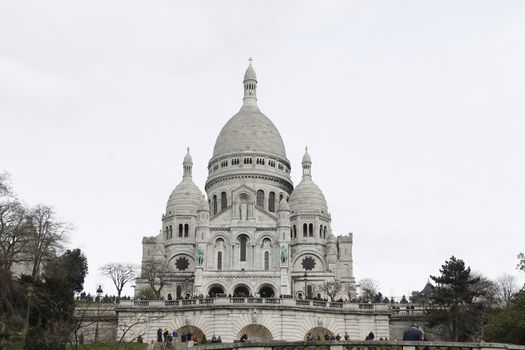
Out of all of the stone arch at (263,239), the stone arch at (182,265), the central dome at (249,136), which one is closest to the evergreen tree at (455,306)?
the stone arch at (263,239)

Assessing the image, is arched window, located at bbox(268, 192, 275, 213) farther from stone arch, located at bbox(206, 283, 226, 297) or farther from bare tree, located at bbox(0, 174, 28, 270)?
bare tree, located at bbox(0, 174, 28, 270)

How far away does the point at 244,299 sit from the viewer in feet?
181

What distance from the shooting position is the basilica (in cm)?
8938

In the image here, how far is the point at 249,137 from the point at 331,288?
28972mm

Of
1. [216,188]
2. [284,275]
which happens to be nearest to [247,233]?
[284,275]

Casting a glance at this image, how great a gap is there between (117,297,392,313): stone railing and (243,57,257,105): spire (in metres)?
64.5

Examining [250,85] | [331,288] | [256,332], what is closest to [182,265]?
[331,288]

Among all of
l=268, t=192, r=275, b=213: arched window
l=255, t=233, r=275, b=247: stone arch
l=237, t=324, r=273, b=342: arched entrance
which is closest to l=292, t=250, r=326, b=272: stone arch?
l=255, t=233, r=275, b=247: stone arch

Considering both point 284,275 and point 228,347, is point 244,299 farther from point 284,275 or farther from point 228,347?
point 284,275

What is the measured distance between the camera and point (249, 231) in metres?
93.9

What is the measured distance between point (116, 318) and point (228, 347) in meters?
28.7

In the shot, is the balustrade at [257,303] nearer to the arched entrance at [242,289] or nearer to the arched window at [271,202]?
the arched entrance at [242,289]

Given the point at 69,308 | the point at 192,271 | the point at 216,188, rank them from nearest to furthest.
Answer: the point at 69,308 < the point at 192,271 < the point at 216,188

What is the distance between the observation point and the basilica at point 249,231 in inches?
3519
